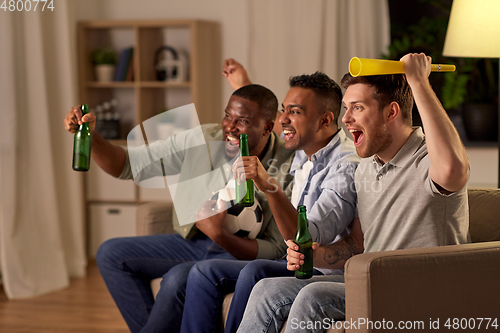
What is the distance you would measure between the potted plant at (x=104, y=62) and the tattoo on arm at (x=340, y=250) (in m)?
2.40

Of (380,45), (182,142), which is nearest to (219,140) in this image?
(182,142)

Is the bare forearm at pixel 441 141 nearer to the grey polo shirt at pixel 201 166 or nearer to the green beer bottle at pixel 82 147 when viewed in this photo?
the grey polo shirt at pixel 201 166

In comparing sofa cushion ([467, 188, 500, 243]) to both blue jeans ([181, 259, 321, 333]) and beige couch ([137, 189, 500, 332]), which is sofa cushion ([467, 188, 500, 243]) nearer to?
beige couch ([137, 189, 500, 332])

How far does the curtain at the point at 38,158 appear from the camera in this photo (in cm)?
283

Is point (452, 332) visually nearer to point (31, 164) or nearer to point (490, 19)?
point (490, 19)

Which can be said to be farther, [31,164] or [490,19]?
[31,164]

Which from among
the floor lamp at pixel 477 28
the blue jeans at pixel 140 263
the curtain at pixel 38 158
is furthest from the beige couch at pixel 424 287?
the curtain at pixel 38 158

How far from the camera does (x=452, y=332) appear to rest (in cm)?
128

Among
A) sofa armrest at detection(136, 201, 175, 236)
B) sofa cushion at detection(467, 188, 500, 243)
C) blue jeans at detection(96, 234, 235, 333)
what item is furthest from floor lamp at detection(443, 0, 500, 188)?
sofa armrest at detection(136, 201, 175, 236)

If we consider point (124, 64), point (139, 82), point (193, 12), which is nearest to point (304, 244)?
point (139, 82)

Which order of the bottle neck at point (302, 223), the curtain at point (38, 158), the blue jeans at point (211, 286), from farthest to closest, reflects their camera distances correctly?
the curtain at point (38, 158)
the blue jeans at point (211, 286)
the bottle neck at point (302, 223)

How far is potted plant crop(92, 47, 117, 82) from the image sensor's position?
3447mm

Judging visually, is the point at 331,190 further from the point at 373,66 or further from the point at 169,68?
the point at 169,68

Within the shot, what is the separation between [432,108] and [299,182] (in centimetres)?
62
